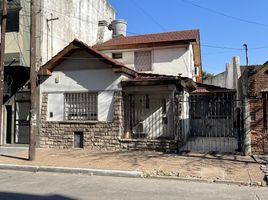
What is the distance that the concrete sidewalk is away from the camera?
9.77 m

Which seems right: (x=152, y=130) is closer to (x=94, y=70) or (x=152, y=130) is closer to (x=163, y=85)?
(x=163, y=85)

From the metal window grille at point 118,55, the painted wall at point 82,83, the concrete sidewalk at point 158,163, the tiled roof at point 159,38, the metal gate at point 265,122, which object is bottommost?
the concrete sidewalk at point 158,163

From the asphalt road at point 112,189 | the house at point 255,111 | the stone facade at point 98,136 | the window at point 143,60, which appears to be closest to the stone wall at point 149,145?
the stone facade at point 98,136

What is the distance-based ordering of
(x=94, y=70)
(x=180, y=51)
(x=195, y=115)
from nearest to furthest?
(x=94, y=70), (x=180, y=51), (x=195, y=115)

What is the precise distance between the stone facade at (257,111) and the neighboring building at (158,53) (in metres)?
6.66

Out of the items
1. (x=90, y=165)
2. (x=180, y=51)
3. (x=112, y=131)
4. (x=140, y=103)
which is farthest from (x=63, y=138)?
(x=180, y=51)

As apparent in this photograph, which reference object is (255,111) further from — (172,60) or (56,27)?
(56,27)

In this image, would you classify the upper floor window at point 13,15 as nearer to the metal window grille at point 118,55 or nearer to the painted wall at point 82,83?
the painted wall at point 82,83

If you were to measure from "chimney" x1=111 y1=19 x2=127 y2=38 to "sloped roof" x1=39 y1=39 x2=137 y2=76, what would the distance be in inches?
403

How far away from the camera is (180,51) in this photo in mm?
19656

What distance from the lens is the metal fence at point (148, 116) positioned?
15.8m

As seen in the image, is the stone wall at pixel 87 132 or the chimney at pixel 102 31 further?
the chimney at pixel 102 31

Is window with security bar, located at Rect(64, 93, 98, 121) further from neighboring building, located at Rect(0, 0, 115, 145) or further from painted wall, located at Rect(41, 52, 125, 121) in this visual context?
neighboring building, located at Rect(0, 0, 115, 145)

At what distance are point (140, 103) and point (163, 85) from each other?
7.22 feet
